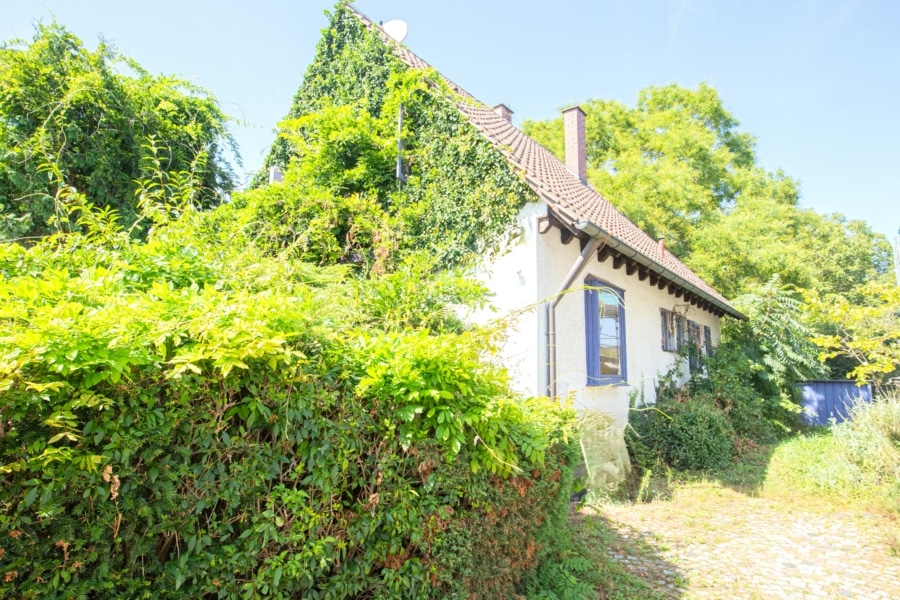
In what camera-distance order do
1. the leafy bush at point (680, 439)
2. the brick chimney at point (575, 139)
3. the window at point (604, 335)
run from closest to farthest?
the window at point (604, 335) < the leafy bush at point (680, 439) < the brick chimney at point (575, 139)

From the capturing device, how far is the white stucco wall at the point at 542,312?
22.7 feet

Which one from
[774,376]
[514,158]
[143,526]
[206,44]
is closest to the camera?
[143,526]

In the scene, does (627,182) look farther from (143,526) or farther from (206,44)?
(143,526)

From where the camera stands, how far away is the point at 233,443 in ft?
7.29

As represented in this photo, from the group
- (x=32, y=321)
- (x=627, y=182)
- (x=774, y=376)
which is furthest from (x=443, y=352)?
(x=627, y=182)

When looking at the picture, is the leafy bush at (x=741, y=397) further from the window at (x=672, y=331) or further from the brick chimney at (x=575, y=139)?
the brick chimney at (x=575, y=139)

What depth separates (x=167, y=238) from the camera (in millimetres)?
3412

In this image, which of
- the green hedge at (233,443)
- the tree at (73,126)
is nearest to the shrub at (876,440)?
the green hedge at (233,443)

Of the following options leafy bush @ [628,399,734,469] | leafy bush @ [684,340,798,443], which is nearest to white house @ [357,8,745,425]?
leafy bush @ [628,399,734,469]

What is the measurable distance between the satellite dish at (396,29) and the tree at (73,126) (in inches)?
142

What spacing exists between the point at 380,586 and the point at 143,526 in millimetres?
1262

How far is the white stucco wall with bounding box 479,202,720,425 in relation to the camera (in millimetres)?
6914

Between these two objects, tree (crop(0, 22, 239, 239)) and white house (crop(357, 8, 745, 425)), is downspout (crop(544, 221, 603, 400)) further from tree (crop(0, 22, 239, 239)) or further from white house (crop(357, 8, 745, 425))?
tree (crop(0, 22, 239, 239))

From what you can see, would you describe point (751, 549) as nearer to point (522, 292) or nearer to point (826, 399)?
point (522, 292)
